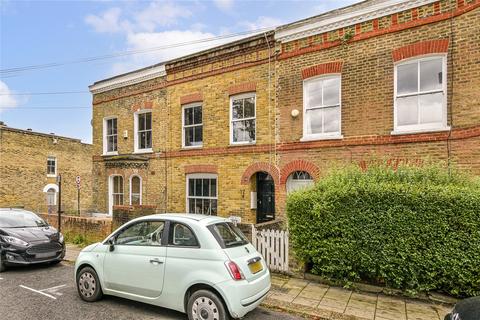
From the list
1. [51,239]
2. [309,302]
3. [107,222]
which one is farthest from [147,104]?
[309,302]

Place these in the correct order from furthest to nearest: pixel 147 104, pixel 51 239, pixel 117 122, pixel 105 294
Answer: pixel 117 122 < pixel 147 104 < pixel 51 239 < pixel 105 294

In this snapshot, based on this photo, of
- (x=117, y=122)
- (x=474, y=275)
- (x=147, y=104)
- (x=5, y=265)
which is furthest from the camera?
(x=117, y=122)

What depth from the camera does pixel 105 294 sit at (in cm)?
590

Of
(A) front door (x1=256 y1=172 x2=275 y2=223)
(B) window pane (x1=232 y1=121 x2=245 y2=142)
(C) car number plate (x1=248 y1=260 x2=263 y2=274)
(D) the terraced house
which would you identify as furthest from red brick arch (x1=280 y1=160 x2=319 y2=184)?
(C) car number plate (x1=248 y1=260 x2=263 y2=274)

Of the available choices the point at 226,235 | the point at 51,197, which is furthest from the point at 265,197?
the point at 51,197

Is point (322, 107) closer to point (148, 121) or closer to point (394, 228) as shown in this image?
point (394, 228)

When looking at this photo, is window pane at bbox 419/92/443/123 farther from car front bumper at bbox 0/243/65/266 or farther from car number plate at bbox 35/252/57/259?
car front bumper at bbox 0/243/65/266

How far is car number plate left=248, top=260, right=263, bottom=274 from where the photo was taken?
5082mm

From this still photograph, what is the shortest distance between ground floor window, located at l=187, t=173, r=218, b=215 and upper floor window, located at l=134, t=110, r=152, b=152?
2916 mm

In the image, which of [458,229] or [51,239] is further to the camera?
[51,239]

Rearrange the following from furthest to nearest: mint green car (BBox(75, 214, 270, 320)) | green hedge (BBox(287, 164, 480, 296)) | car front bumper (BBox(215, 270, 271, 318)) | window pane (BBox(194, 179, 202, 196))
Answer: window pane (BBox(194, 179, 202, 196)) → green hedge (BBox(287, 164, 480, 296)) → mint green car (BBox(75, 214, 270, 320)) → car front bumper (BBox(215, 270, 271, 318))

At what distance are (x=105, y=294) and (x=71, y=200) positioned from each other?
2429 cm

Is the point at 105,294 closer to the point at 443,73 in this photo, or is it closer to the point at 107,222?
the point at 107,222

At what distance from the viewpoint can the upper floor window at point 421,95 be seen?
8.16 metres
